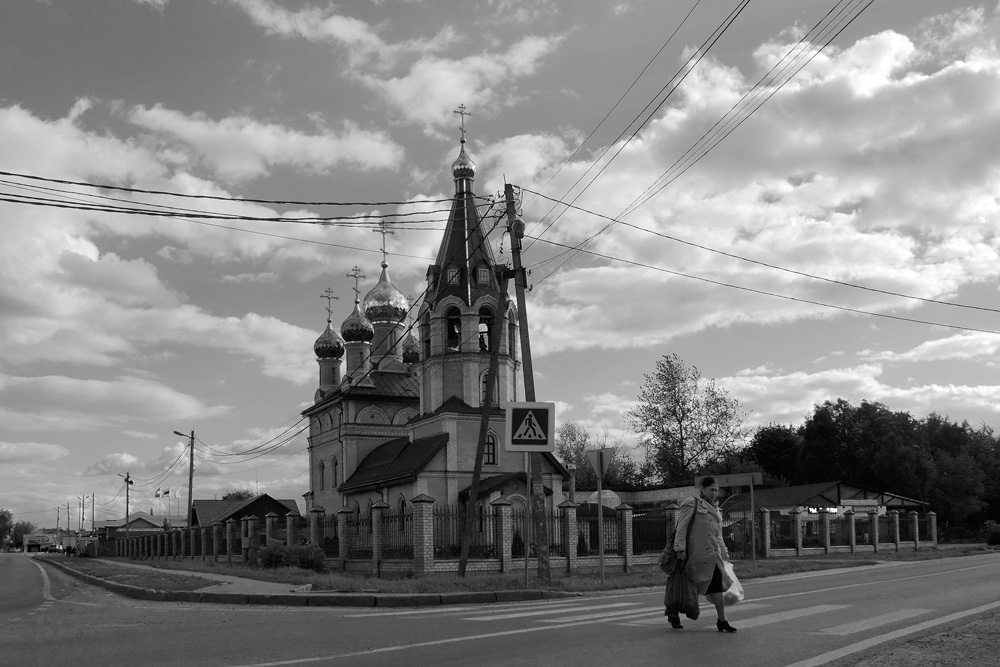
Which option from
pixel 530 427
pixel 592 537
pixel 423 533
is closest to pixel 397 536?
pixel 423 533

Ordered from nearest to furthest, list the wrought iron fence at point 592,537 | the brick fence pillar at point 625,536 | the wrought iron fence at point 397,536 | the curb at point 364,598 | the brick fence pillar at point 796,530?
the curb at point 364,598 < the brick fence pillar at point 625,536 < the wrought iron fence at point 397,536 < the wrought iron fence at point 592,537 < the brick fence pillar at point 796,530

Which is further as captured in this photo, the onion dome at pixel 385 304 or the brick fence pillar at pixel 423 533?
the onion dome at pixel 385 304

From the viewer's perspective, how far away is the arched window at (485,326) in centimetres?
4019

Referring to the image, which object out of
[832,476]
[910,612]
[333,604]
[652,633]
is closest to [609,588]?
[333,604]

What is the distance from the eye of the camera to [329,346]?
59.0 metres

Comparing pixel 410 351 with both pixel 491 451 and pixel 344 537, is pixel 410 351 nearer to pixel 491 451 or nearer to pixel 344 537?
pixel 491 451

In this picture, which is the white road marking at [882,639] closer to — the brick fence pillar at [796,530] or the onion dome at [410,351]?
the brick fence pillar at [796,530]

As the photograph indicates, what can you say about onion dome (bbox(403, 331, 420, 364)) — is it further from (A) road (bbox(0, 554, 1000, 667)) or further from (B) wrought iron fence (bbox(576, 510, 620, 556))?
(A) road (bbox(0, 554, 1000, 667))

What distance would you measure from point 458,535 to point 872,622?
24968 mm

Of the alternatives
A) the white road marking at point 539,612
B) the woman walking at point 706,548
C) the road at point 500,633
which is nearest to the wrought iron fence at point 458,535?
the white road marking at point 539,612

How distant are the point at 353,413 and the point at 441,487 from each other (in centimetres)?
1216

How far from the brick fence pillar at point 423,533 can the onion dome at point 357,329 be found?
28248mm

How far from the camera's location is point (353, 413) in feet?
165

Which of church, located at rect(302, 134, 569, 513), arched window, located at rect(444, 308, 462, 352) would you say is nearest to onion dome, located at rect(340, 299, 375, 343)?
church, located at rect(302, 134, 569, 513)
